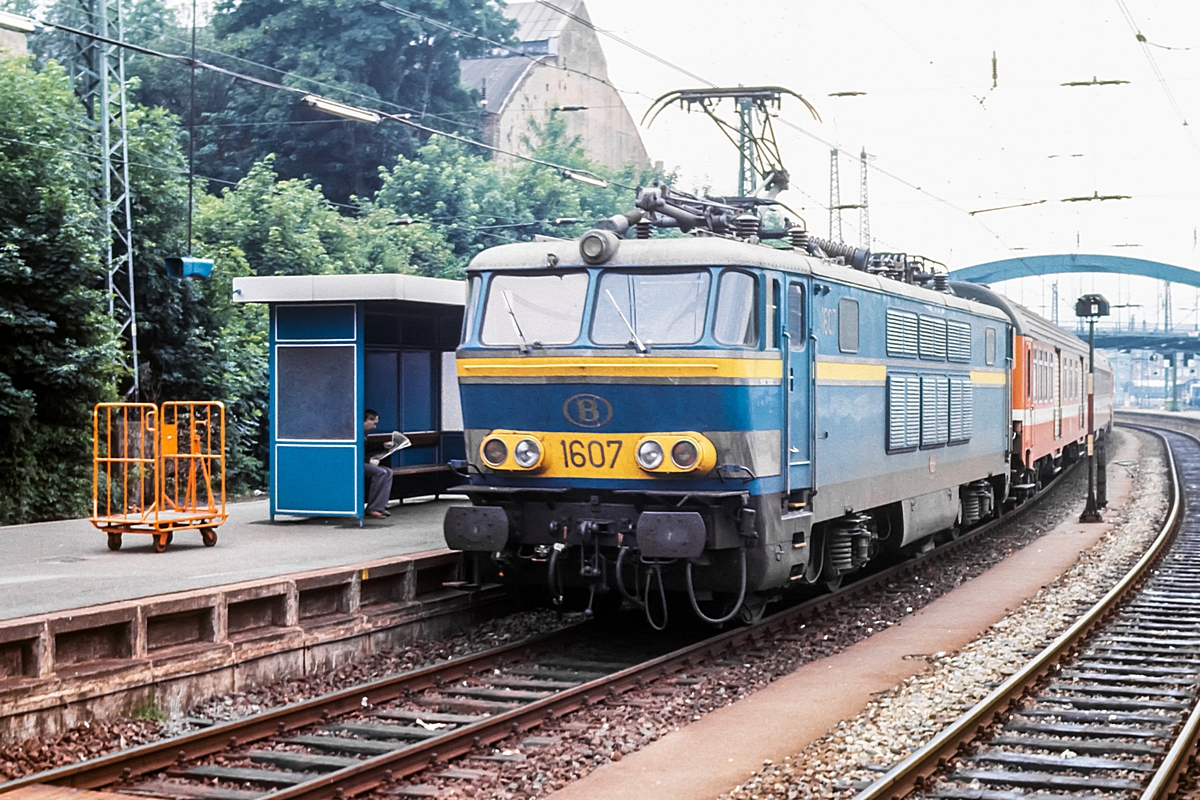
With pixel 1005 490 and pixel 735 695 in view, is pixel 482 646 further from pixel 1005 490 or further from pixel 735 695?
pixel 1005 490

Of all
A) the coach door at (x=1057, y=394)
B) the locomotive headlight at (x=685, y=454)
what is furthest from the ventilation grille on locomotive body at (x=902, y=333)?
the coach door at (x=1057, y=394)

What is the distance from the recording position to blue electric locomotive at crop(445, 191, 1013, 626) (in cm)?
1052

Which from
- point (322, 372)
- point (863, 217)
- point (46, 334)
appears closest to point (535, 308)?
point (322, 372)

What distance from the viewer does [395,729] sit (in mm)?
8906

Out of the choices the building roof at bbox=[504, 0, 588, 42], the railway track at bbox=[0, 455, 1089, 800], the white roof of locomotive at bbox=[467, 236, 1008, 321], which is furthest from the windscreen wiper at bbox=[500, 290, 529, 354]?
the building roof at bbox=[504, 0, 588, 42]

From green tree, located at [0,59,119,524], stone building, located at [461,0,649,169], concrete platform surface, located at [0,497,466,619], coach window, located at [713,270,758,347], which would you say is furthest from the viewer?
stone building, located at [461,0,649,169]

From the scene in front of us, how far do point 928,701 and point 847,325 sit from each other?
3.97 m

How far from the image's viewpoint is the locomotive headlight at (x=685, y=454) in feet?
34.2

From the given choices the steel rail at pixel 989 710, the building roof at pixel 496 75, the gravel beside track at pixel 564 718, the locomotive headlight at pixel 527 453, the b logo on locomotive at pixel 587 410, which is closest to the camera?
the steel rail at pixel 989 710

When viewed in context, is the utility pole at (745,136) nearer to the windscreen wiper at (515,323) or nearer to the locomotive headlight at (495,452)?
the windscreen wiper at (515,323)

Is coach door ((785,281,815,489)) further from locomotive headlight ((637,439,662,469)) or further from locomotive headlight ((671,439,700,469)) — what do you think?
locomotive headlight ((637,439,662,469))

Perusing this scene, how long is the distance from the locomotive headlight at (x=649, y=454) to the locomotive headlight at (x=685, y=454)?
0.12m

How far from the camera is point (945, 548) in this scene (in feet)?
58.6

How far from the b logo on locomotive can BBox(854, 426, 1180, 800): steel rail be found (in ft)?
11.5
